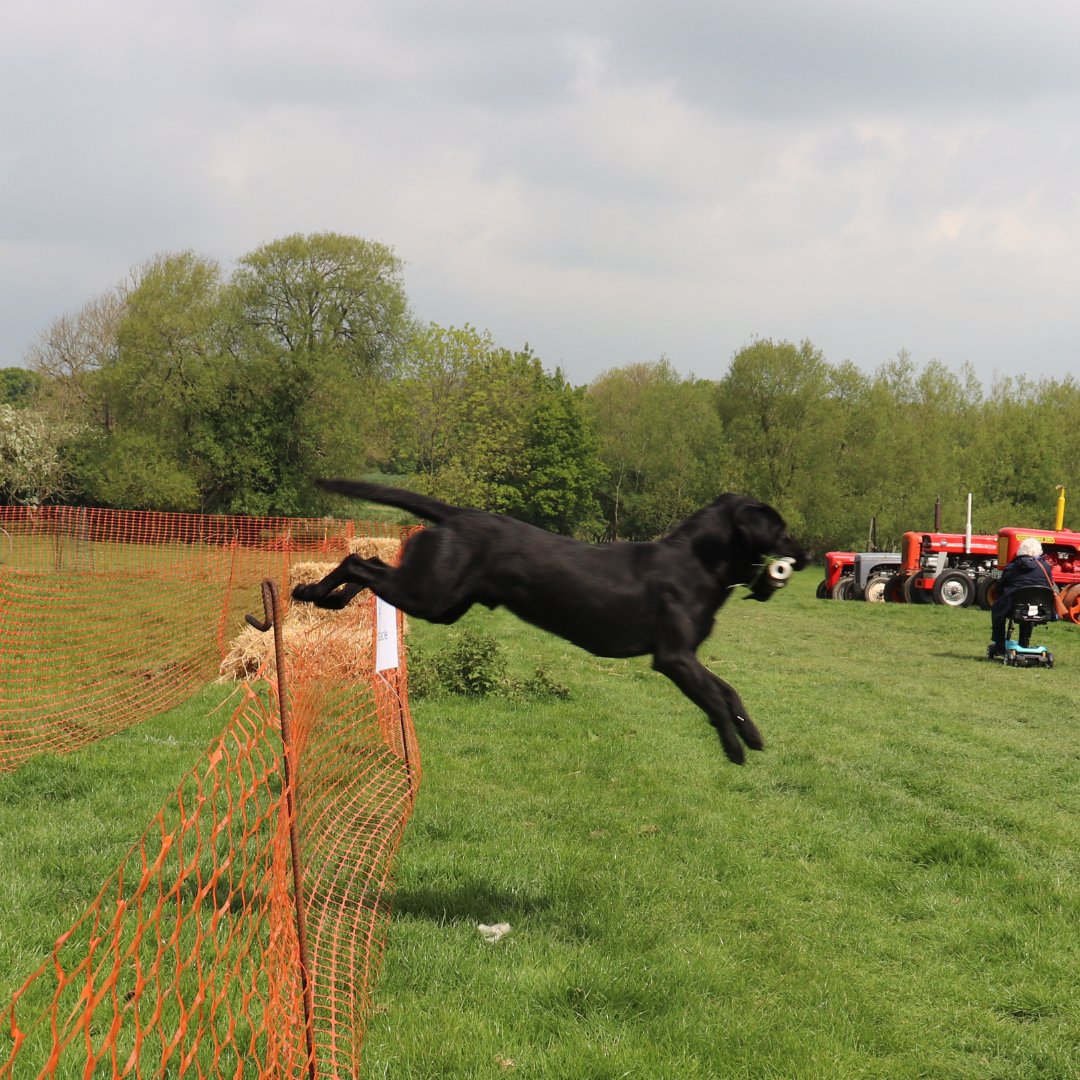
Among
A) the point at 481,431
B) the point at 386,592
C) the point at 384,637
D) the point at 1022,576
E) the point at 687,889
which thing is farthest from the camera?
the point at 481,431

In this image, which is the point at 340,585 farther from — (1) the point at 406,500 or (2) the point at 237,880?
→ (2) the point at 237,880

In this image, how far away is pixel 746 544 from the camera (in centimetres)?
332

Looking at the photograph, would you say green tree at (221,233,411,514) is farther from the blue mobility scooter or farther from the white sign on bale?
the white sign on bale

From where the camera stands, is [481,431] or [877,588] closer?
[877,588]

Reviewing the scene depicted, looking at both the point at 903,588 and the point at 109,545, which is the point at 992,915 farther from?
the point at 109,545

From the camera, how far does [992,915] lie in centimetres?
474

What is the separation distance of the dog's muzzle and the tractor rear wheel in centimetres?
1947

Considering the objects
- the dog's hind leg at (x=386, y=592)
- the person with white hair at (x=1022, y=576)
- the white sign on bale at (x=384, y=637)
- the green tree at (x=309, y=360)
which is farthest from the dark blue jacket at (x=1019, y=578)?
the green tree at (x=309, y=360)

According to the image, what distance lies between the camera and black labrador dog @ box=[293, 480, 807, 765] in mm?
3145

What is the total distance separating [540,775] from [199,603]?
948 cm

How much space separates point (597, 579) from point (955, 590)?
19942 millimetres

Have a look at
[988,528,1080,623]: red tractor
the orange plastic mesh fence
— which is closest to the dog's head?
the orange plastic mesh fence

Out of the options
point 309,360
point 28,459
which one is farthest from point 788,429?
point 28,459

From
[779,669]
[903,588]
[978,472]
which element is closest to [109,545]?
[779,669]
